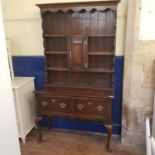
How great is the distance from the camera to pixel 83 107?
7.38ft

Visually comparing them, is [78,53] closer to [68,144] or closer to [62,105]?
[62,105]

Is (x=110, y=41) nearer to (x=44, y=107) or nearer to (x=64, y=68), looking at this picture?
(x=64, y=68)

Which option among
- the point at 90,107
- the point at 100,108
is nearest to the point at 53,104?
the point at 90,107

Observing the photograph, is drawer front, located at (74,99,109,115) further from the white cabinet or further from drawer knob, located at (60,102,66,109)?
the white cabinet

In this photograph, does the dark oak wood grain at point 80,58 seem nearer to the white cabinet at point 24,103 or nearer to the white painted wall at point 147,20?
the white cabinet at point 24,103

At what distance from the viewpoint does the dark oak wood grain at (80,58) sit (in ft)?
7.26

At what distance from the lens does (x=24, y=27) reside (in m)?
2.58

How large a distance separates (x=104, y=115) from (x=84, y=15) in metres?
1.22

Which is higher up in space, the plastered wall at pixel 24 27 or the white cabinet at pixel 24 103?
the plastered wall at pixel 24 27

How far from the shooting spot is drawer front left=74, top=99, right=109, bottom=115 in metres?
2.19

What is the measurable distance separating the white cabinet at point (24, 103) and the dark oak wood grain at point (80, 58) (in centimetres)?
22

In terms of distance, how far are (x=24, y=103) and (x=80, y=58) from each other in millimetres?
939

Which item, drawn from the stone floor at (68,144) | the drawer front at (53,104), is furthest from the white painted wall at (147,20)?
the stone floor at (68,144)

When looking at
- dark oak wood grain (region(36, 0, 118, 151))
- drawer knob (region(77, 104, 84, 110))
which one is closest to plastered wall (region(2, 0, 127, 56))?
dark oak wood grain (region(36, 0, 118, 151))
